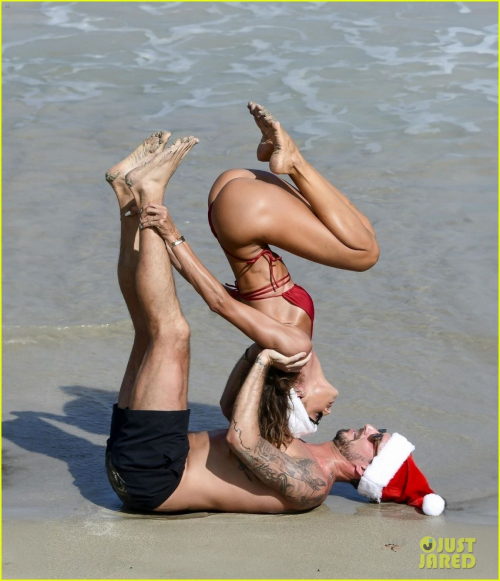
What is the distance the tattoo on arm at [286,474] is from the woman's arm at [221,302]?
1.70 feet

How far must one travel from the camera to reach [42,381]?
6.04m

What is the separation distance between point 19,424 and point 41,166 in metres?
4.73

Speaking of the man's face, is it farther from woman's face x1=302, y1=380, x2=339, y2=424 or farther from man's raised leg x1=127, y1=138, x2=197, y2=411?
man's raised leg x1=127, y1=138, x2=197, y2=411

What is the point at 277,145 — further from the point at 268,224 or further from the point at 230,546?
the point at 230,546

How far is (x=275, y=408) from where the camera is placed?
15.0 feet

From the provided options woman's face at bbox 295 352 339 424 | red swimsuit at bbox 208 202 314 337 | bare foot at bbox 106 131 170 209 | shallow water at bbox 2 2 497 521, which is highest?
bare foot at bbox 106 131 170 209

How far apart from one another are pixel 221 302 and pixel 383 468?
4.00ft

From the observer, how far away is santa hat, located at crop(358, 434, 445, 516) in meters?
4.66

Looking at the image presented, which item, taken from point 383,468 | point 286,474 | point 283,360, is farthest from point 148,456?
point 383,468

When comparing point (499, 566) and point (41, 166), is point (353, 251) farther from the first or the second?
point (41, 166)

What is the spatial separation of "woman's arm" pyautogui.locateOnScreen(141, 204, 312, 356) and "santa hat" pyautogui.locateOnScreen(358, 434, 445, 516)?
0.72 metres


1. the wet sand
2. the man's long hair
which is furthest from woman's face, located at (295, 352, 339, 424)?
the wet sand

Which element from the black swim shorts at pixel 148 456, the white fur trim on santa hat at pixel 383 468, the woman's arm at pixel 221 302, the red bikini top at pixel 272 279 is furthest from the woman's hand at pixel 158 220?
the white fur trim on santa hat at pixel 383 468

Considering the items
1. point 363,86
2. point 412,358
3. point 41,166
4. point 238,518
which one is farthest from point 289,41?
point 238,518
